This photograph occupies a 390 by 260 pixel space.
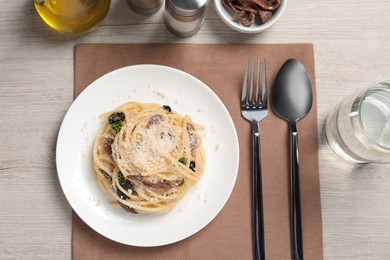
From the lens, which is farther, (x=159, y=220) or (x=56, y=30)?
(x=56, y=30)

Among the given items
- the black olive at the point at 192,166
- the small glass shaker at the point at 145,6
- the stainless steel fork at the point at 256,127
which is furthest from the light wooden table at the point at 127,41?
the black olive at the point at 192,166

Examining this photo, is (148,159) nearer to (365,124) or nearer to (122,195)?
(122,195)

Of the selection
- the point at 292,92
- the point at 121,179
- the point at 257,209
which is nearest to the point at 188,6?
the point at 292,92

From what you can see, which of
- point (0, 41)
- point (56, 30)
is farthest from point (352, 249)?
point (0, 41)

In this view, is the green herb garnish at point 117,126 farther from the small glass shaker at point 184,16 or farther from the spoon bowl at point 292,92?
the spoon bowl at point 292,92

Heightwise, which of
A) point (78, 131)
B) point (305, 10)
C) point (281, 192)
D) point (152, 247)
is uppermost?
point (305, 10)

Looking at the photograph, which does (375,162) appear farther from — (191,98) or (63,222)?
(63,222)
